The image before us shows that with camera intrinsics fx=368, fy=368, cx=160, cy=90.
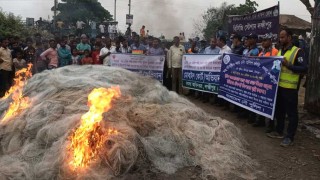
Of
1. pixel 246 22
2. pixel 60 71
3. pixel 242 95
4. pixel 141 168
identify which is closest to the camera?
pixel 141 168

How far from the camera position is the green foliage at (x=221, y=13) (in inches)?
913

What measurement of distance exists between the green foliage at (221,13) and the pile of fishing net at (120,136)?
13526mm

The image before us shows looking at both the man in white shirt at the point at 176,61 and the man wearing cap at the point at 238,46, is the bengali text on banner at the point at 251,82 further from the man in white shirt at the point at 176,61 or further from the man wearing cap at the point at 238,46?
the man in white shirt at the point at 176,61

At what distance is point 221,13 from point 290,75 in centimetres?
2473

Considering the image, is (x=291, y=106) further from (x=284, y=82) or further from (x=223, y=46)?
(x=223, y=46)

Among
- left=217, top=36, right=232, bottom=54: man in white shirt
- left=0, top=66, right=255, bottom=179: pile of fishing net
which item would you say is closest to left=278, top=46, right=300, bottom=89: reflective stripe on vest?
left=0, top=66, right=255, bottom=179: pile of fishing net

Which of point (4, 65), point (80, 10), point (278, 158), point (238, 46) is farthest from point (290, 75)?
point (80, 10)

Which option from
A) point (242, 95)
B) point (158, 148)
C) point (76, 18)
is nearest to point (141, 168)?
point (158, 148)

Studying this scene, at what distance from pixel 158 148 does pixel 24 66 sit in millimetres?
7703

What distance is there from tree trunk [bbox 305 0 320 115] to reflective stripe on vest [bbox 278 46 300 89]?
7.07 feet

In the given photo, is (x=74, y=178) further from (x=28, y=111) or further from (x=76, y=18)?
(x=76, y=18)

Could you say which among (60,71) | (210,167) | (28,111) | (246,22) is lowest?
(210,167)

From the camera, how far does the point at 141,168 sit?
15.7 feet

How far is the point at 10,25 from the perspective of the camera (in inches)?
846
